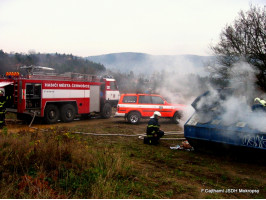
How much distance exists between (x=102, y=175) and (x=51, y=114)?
1059 cm

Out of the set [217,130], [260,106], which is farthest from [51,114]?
[260,106]

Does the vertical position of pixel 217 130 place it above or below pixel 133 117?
above

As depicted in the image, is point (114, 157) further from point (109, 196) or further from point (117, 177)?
point (109, 196)

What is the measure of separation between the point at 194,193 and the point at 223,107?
13.9 feet

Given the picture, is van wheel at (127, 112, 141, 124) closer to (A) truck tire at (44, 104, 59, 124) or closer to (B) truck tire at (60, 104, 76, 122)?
(B) truck tire at (60, 104, 76, 122)

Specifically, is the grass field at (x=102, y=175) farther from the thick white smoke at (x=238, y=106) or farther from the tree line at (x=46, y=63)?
the tree line at (x=46, y=63)

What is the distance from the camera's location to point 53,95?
1480cm

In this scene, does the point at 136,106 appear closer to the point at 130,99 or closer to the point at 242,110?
the point at 130,99

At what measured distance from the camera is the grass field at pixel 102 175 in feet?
14.6

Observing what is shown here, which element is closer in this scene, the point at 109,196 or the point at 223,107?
the point at 109,196

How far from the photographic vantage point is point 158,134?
388 inches

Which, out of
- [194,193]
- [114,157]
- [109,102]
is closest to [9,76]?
[109,102]

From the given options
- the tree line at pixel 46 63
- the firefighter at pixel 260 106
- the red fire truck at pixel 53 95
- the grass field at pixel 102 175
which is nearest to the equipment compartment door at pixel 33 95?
the red fire truck at pixel 53 95

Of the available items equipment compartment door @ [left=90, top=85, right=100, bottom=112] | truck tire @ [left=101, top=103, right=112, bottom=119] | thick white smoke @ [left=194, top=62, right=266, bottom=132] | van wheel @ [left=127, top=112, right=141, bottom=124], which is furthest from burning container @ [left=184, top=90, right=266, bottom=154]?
truck tire @ [left=101, top=103, right=112, bottom=119]
